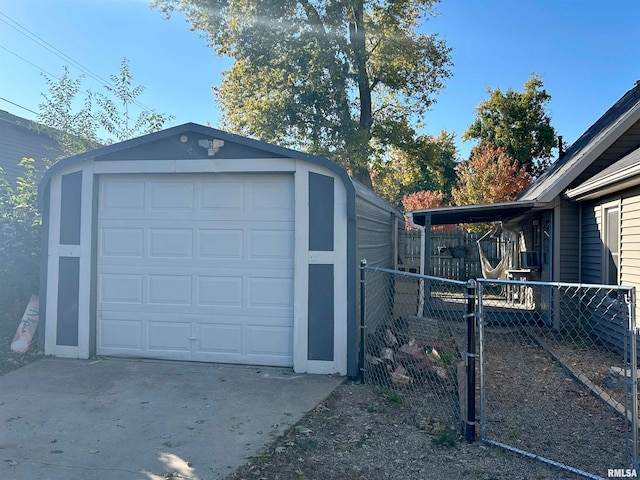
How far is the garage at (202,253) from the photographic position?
575cm

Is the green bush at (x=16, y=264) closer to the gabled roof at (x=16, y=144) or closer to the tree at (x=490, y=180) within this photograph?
the gabled roof at (x=16, y=144)

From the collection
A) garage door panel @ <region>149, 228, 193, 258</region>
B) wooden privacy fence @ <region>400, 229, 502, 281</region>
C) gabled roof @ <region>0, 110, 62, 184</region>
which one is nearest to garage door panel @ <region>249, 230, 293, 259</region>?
garage door panel @ <region>149, 228, 193, 258</region>

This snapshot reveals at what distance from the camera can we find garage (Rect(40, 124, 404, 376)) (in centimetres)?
575

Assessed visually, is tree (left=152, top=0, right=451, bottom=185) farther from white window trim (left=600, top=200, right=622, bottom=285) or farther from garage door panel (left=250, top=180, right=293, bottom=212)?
garage door panel (left=250, top=180, right=293, bottom=212)

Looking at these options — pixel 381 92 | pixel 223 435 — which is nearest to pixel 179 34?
pixel 381 92

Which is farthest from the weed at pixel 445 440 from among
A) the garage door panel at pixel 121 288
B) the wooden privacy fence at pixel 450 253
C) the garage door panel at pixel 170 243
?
the wooden privacy fence at pixel 450 253

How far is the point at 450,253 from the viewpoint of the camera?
1584cm

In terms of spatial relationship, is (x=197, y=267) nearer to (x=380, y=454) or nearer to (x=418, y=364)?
(x=418, y=364)

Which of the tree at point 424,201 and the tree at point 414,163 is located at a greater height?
the tree at point 414,163

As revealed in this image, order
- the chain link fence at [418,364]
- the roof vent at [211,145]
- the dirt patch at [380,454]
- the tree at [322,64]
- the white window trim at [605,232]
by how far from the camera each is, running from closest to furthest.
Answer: the dirt patch at [380,454]
the chain link fence at [418,364]
the roof vent at [211,145]
the white window trim at [605,232]
the tree at [322,64]

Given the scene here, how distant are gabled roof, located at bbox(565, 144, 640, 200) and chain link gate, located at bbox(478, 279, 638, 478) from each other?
1.53 meters

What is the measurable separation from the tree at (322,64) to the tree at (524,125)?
6722 millimetres

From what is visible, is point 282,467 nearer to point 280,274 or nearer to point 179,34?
point 280,274

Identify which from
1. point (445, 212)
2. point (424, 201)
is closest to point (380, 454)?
point (445, 212)
